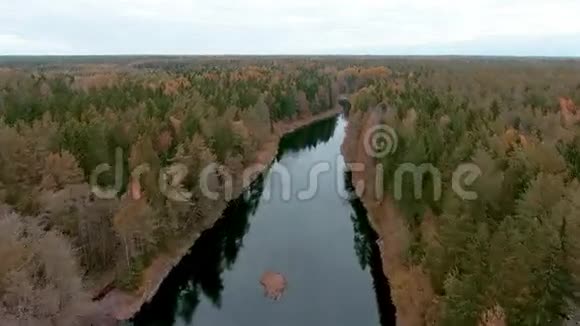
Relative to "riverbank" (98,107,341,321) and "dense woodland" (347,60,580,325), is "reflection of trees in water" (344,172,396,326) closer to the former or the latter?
"dense woodland" (347,60,580,325)

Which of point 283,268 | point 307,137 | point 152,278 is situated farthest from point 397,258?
point 307,137

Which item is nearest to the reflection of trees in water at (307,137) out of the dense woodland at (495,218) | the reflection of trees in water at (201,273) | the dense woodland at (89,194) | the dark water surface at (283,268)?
the dense woodland at (89,194)

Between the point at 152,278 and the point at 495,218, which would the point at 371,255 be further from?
the point at 152,278

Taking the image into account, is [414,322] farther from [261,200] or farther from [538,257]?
[261,200]

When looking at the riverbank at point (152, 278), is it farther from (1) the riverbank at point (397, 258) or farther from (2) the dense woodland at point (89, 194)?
(1) the riverbank at point (397, 258)

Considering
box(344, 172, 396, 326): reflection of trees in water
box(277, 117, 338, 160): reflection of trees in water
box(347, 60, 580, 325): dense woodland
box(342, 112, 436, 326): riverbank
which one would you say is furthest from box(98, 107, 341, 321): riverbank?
box(277, 117, 338, 160): reflection of trees in water
